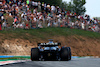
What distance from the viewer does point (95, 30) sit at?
38.9 metres

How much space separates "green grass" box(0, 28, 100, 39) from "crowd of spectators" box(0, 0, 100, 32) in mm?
550

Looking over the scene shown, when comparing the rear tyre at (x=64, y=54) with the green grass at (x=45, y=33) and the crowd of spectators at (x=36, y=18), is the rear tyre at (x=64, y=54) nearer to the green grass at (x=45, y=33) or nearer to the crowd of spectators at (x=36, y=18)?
the green grass at (x=45, y=33)

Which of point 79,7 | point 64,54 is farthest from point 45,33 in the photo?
point 79,7

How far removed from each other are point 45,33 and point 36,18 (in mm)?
3398

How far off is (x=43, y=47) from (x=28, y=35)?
14083mm

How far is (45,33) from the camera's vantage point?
32219 millimetres

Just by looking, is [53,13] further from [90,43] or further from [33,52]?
[33,52]

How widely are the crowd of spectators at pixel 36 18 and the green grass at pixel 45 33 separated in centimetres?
55

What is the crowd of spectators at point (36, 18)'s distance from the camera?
27.7m

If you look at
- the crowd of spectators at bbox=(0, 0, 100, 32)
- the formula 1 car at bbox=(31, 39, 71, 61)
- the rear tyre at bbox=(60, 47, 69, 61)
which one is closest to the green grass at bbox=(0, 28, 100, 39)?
the crowd of spectators at bbox=(0, 0, 100, 32)

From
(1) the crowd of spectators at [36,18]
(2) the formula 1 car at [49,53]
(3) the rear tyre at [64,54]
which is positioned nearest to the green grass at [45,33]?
(1) the crowd of spectators at [36,18]

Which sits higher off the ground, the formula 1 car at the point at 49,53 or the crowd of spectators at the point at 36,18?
the crowd of spectators at the point at 36,18

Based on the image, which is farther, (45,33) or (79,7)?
(79,7)

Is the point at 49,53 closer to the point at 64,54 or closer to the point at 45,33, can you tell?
the point at 64,54
